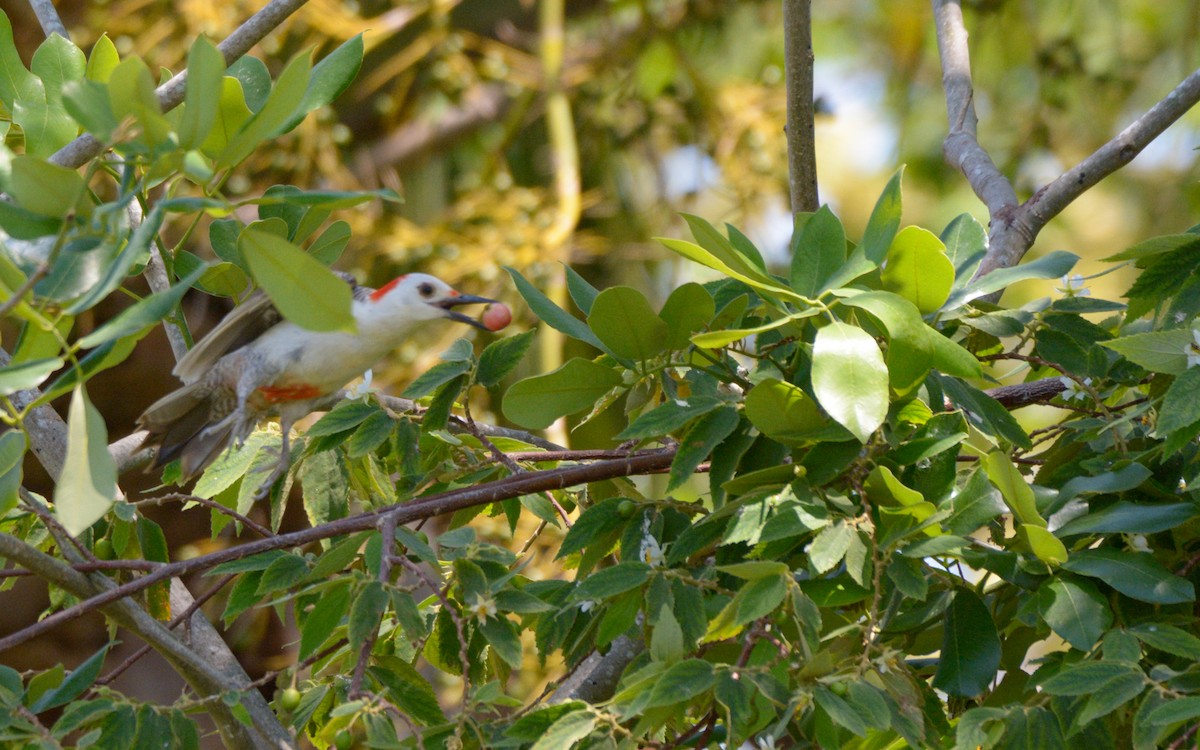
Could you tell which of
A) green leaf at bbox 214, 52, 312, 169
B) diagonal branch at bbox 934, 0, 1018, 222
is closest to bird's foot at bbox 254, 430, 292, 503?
green leaf at bbox 214, 52, 312, 169

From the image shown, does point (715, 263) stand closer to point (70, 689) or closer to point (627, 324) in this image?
point (627, 324)

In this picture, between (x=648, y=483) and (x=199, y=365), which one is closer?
(x=199, y=365)

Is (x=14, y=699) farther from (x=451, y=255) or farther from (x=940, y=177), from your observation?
(x=940, y=177)

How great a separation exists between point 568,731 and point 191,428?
2.70 ft

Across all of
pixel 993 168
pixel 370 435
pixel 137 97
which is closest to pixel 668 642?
pixel 370 435

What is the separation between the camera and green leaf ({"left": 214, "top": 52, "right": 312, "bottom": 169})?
85 cm

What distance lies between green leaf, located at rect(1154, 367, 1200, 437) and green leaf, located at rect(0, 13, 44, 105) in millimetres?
1145

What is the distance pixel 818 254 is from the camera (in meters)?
1.01

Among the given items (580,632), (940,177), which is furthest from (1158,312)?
(940,177)

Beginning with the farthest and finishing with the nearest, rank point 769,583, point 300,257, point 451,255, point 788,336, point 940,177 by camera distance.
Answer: point 940,177 → point 451,255 → point 788,336 → point 769,583 → point 300,257

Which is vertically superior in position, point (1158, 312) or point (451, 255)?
point (451, 255)

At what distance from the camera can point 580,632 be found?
1.17 m

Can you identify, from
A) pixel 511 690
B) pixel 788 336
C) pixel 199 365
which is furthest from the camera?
pixel 511 690

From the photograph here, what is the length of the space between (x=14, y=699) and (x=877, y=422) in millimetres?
747
